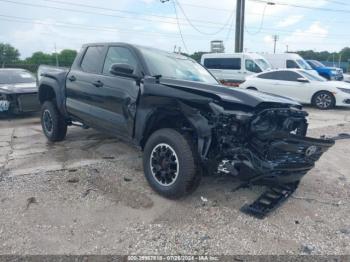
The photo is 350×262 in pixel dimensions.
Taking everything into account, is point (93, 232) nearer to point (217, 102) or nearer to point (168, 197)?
point (168, 197)

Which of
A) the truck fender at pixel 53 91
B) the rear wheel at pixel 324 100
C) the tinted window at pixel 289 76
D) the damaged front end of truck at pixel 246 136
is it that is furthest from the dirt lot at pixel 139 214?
the tinted window at pixel 289 76

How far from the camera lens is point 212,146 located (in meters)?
3.63

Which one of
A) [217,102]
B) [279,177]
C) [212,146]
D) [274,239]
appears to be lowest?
[274,239]

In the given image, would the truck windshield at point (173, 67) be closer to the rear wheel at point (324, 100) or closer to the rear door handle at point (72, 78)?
the rear door handle at point (72, 78)

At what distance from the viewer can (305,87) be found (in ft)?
41.3

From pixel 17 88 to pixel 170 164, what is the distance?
727 cm

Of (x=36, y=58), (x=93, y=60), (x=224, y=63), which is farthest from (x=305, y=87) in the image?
(x=36, y=58)

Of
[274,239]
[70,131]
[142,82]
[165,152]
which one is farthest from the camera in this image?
[70,131]

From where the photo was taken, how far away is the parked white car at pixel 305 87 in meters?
12.2

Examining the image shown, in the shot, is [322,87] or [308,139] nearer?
[308,139]

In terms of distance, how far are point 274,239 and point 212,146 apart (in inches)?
42.1

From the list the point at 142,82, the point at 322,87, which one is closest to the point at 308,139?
the point at 142,82

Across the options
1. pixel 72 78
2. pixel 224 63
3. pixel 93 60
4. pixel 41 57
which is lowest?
pixel 72 78

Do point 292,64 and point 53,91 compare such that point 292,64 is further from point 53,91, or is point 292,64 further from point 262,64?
point 53,91
